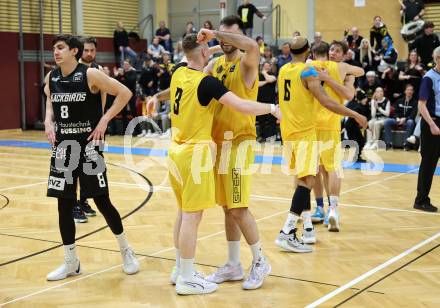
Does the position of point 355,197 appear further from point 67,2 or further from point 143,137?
point 67,2

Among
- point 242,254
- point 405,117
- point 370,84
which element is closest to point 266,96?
point 370,84

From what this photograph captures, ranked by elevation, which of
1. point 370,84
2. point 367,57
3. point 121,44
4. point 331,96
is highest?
point 121,44

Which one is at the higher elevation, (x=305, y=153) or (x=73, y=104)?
(x=73, y=104)

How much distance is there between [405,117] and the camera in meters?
15.6

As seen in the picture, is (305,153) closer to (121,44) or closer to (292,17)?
(292,17)

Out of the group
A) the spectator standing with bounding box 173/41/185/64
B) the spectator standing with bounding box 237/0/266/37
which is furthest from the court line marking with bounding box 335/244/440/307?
the spectator standing with bounding box 173/41/185/64

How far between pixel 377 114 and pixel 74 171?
11.6 meters

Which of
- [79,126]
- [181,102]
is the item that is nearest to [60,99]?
[79,126]

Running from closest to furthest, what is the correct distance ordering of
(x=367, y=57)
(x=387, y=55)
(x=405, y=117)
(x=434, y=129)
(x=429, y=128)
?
1. (x=434, y=129)
2. (x=429, y=128)
3. (x=405, y=117)
4. (x=367, y=57)
5. (x=387, y=55)

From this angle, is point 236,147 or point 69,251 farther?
point 69,251

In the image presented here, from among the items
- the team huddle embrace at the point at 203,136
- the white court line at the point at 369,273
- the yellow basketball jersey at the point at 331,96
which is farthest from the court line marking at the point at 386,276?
the yellow basketball jersey at the point at 331,96

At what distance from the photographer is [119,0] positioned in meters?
24.9

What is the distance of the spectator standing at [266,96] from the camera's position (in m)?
16.7

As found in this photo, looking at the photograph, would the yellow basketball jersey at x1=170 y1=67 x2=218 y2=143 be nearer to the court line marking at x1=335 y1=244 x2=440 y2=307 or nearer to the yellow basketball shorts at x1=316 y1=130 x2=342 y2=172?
the court line marking at x1=335 y1=244 x2=440 y2=307
